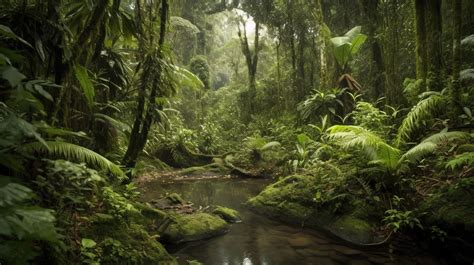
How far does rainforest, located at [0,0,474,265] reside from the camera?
285cm

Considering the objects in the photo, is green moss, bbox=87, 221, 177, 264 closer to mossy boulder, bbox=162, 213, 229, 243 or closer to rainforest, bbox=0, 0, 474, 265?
rainforest, bbox=0, 0, 474, 265

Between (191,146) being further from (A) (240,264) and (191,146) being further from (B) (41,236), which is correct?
(B) (41,236)

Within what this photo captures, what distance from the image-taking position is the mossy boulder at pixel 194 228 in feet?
17.1

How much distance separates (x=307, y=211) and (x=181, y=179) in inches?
208

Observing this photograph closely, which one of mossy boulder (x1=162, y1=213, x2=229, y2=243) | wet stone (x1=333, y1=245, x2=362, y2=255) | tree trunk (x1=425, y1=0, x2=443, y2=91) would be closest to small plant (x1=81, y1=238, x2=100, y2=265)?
mossy boulder (x1=162, y1=213, x2=229, y2=243)

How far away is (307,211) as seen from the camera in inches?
245

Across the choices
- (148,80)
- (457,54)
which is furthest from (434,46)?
(148,80)

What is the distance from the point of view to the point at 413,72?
1012 cm

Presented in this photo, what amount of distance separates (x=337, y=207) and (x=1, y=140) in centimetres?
511

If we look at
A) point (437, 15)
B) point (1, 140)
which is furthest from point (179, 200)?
point (437, 15)

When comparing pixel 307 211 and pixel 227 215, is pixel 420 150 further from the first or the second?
pixel 227 215

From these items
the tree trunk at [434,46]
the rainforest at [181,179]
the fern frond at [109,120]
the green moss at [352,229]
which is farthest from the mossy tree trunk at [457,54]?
the fern frond at [109,120]

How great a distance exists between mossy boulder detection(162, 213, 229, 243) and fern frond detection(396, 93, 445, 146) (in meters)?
3.48

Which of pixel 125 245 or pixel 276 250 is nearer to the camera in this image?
pixel 125 245
